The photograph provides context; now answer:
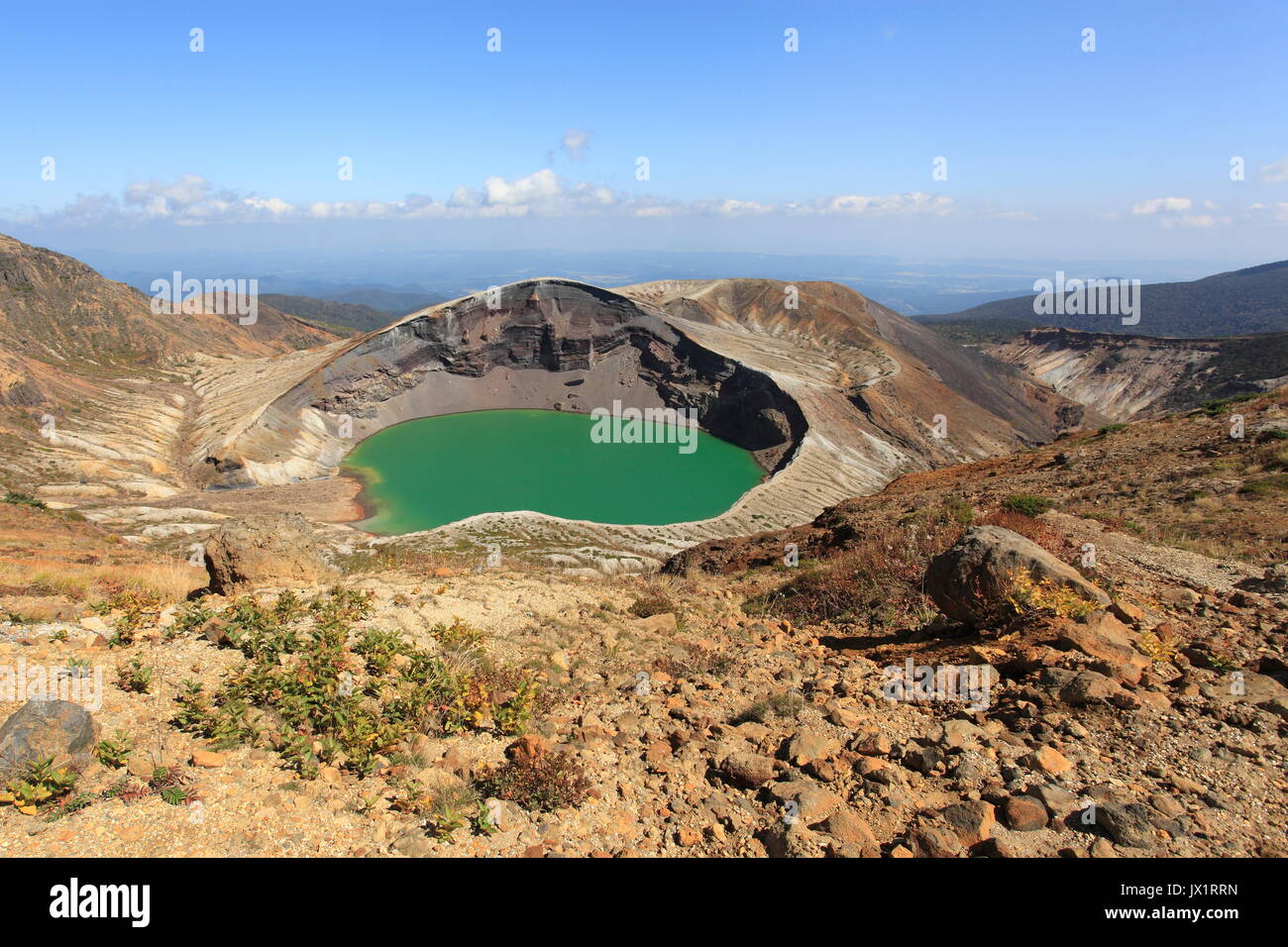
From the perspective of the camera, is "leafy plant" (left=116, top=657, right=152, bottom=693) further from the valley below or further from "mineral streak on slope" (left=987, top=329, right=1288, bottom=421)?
"mineral streak on slope" (left=987, top=329, right=1288, bottom=421)

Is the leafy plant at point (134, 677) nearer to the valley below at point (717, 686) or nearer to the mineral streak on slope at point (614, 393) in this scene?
the valley below at point (717, 686)

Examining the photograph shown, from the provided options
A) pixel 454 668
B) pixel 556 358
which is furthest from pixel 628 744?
pixel 556 358

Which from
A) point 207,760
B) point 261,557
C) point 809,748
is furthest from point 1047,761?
point 261,557

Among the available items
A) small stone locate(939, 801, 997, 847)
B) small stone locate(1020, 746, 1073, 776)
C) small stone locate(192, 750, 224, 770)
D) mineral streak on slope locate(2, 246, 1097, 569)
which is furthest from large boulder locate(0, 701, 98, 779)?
mineral streak on slope locate(2, 246, 1097, 569)

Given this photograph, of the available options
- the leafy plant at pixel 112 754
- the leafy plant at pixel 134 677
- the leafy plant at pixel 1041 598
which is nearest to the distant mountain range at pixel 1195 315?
the leafy plant at pixel 1041 598

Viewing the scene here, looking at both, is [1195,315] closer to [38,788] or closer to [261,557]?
[261,557]

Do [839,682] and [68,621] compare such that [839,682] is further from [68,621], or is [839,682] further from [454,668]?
[68,621]
